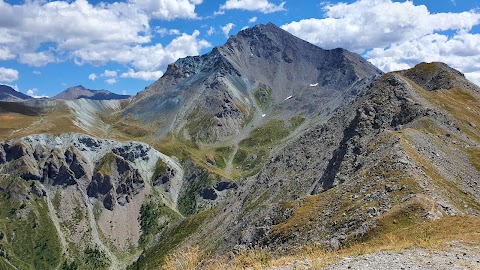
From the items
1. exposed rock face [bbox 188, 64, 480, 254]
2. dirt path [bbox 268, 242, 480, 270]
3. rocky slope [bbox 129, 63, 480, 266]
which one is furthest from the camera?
exposed rock face [bbox 188, 64, 480, 254]

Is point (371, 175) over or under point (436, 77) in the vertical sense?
under

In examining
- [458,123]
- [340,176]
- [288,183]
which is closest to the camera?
[340,176]

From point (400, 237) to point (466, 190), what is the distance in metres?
33.6

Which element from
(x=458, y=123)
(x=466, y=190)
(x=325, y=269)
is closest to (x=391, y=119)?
(x=458, y=123)

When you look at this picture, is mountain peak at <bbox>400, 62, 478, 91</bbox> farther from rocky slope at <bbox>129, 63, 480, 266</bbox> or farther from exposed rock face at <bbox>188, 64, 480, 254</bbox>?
exposed rock face at <bbox>188, 64, 480, 254</bbox>

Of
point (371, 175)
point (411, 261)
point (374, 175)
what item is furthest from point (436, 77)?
point (411, 261)

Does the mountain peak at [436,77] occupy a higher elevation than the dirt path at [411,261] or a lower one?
higher

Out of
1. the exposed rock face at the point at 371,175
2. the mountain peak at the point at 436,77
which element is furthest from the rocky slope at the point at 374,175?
the mountain peak at the point at 436,77

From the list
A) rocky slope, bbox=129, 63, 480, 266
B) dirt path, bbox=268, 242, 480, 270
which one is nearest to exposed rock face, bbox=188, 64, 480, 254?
rocky slope, bbox=129, 63, 480, 266

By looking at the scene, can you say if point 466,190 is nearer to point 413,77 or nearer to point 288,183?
point 288,183

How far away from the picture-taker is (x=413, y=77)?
522 feet

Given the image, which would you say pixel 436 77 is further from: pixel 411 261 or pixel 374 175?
pixel 411 261

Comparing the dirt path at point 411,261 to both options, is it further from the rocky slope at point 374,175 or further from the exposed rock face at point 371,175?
the exposed rock face at point 371,175

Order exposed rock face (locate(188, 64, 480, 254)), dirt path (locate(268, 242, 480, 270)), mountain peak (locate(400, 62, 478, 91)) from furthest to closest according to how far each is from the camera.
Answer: mountain peak (locate(400, 62, 478, 91)), exposed rock face (locate(188, 64, 480, 254)), dirt path (locate(268, 242, 480, 270))
